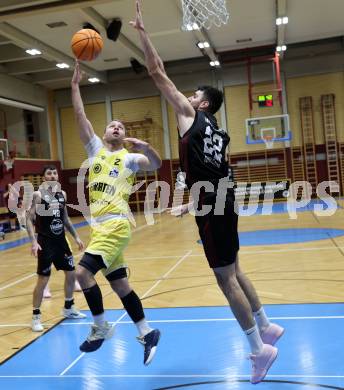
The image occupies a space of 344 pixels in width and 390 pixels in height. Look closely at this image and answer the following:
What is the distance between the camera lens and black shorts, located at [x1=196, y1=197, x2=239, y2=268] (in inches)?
126

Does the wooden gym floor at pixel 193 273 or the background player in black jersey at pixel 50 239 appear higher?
the background player in black jersey at pixel 50 239

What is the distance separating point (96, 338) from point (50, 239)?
1.93m

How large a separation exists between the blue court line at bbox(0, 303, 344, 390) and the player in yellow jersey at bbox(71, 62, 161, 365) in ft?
0.97

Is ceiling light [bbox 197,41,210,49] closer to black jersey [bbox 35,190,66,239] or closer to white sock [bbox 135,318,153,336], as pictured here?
black jersey [bbox 35,190,66,239]

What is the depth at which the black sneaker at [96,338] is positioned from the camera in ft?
11.5

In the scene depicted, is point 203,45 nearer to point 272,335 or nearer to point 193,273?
point 193,273

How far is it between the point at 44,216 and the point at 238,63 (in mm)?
17029

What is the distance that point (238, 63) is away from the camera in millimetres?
20531

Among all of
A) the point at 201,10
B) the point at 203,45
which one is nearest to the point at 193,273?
the point at 201,10

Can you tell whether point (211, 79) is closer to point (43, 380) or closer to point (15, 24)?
point (15, 24)

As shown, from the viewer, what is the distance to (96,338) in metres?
3.53

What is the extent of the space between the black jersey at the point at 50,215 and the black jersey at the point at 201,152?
2.40 meters

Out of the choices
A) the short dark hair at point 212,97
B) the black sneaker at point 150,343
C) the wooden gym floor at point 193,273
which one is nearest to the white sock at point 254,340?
the black sneaker at point 150,343

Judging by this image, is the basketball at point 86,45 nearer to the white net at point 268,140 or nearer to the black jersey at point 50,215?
the black jersey at point 50,215
